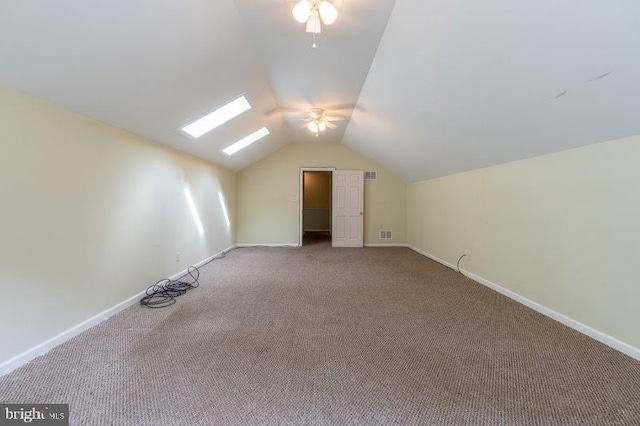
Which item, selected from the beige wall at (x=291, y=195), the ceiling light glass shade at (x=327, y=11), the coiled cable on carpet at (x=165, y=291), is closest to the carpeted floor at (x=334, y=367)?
the coiled cable on carpet at (x=165, y=291)

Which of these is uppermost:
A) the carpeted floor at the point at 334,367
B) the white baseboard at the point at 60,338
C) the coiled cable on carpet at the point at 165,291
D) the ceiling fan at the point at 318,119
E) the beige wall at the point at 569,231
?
the ceiling fan at the point at 318,119

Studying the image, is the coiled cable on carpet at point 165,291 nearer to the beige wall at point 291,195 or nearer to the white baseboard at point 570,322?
the beige wall at point 291,195

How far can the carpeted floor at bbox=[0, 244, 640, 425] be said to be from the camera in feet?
4.91

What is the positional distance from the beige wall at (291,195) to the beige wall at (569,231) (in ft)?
9.60

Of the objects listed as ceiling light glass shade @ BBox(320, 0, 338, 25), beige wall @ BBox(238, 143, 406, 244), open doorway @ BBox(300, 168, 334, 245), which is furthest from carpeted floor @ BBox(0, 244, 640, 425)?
open doorway @ BBox(300, 168, 334, 245)

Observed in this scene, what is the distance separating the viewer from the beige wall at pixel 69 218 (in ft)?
6.01

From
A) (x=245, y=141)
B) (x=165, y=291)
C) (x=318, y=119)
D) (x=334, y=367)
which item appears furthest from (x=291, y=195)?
(x=334, y=367)

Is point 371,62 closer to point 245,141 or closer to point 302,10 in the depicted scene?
point 302,10

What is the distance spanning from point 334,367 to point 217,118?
3.67 m

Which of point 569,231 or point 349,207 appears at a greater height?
point 349,207

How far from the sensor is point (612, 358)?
2008 mm

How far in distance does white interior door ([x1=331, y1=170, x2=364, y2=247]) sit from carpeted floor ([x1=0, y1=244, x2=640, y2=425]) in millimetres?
3892

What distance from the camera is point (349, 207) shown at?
7.11 meters

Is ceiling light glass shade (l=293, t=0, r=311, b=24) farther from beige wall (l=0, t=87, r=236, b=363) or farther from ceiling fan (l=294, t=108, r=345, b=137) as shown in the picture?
ceiling fan (l=294, t=108, r=345, b=137)
